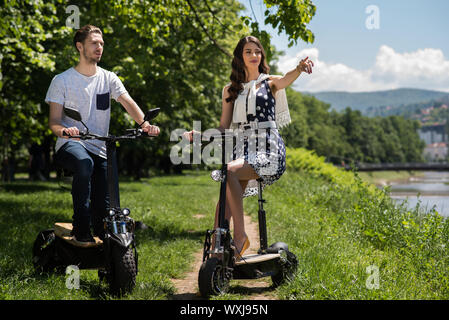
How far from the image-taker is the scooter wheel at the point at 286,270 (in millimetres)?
4297

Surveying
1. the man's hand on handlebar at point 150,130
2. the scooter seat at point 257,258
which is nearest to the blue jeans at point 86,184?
the man's hand on handlebar at point 150,130

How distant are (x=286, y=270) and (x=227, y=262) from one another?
0.65m

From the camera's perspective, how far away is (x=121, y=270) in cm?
383

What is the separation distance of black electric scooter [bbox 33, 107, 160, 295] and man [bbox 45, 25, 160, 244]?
14 centimetres

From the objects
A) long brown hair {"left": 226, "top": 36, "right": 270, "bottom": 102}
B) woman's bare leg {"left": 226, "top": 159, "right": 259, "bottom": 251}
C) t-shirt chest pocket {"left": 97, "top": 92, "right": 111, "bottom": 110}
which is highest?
long brown hair {"left": 226, "top": 36, "right": 270, "bottom": 102}

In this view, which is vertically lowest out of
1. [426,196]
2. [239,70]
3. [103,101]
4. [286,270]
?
[426,196]

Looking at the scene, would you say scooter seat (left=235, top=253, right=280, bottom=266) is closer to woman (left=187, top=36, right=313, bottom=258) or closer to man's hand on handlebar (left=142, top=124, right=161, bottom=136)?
woman (left=187, top=36, right=313, bottom=258)

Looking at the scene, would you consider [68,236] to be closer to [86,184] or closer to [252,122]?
[86,184]

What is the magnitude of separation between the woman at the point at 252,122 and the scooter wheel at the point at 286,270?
349 millimetres

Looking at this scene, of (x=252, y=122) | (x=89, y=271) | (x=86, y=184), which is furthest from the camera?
(x=89, y=271)

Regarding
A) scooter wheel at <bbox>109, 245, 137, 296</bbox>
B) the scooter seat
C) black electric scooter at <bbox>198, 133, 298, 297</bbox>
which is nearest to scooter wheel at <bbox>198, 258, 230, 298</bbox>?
black electric scooter at <bbox>198, 133, 298, 297</bbox>

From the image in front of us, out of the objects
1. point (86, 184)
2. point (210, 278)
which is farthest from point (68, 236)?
point (210, 278)

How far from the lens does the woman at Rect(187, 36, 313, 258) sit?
4.13 metres
